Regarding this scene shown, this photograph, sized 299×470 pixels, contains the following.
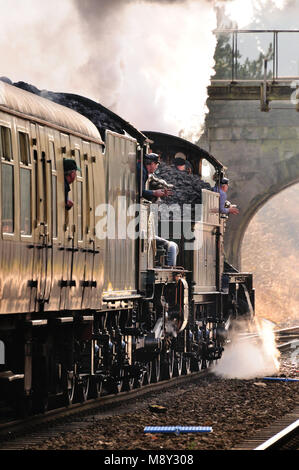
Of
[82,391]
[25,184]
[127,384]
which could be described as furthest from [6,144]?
[127,384]

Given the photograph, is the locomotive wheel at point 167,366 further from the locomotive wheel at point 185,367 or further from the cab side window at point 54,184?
the cab side window at point 54,184

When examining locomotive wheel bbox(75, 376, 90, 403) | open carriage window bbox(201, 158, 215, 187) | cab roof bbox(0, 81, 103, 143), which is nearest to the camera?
cab roof bbox(0, 81, 103, 143)

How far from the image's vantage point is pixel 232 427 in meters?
12.3

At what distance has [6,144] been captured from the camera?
9922 mm

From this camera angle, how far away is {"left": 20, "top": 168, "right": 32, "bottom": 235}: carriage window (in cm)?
1030

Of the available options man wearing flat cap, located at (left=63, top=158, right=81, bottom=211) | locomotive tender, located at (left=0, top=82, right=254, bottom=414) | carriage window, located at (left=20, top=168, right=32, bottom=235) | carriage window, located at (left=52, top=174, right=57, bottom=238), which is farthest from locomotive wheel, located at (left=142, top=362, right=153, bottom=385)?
carriage window, located at (left=20, top=168, right=32, bottom=235)

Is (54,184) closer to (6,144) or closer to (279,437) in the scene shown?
(6,144)

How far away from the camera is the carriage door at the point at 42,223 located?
35.1ft

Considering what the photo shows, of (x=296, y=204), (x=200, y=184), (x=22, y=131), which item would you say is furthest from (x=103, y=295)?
(x=296, y=204)

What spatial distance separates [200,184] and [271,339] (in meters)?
4.70

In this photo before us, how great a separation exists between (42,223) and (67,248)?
901 mm

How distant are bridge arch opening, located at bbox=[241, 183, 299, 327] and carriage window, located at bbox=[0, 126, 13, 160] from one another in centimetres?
4979

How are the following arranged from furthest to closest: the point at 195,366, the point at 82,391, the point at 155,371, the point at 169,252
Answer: the point at 195,366 < the point at 169,252 < the point at 155,371 < the point at 82,391

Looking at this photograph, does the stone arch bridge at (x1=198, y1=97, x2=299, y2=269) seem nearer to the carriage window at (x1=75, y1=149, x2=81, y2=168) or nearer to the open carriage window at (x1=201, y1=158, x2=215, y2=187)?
the open carriage window at (x1=201, y1=158, x2=215, y2=187)
